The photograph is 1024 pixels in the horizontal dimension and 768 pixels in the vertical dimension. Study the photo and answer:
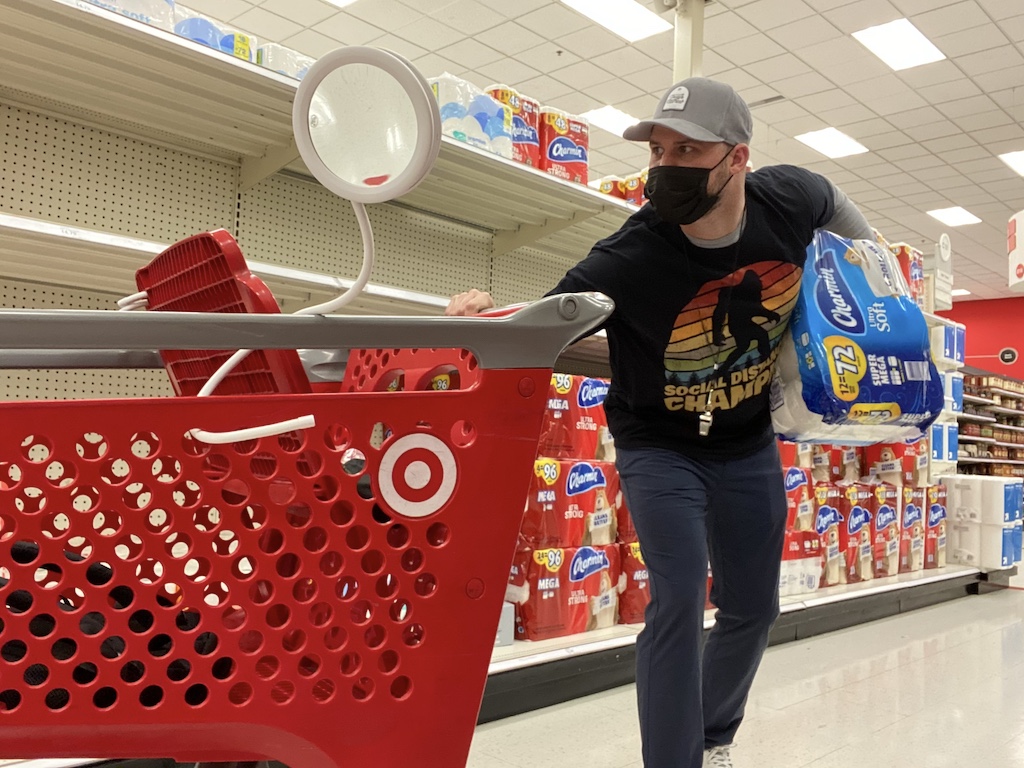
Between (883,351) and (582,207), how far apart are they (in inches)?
68.2

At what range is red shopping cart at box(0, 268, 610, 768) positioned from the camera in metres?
0.77

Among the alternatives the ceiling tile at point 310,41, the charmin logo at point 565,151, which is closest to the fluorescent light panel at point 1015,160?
the ceiling tile at point 310,41

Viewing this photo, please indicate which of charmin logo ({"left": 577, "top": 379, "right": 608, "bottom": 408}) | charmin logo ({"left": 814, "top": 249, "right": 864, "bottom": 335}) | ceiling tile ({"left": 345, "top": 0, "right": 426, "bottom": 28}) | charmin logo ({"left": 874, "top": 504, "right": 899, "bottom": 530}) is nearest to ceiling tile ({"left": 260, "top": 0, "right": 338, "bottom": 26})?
ceiling tile ({"left": 345, "top": 0, "right": 426, "bottom": 28})

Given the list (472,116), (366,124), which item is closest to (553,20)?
(472,116)

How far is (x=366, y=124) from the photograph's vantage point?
83 centimetres

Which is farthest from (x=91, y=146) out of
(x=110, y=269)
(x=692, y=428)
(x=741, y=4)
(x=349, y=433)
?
(x=741, y=4)

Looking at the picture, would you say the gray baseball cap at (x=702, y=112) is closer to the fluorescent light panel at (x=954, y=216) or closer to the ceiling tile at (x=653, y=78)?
the ceiling tile at (x=653, y=78)

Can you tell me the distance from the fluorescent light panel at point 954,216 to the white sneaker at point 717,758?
37.4 feet

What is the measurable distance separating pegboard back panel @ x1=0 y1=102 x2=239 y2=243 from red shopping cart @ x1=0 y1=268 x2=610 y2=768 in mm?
2020

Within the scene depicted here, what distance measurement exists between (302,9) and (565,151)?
407 cm

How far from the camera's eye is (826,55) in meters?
6.86

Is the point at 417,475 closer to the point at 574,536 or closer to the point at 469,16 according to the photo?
the point at 574,536

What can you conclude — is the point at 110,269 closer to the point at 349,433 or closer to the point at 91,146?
the point at 91,146

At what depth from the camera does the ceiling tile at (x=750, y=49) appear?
260 inches
